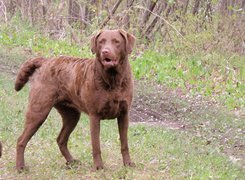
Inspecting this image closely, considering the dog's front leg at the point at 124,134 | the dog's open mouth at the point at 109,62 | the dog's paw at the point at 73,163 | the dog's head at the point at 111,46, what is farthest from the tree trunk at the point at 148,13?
the dog's open mouth at the point at 109,62

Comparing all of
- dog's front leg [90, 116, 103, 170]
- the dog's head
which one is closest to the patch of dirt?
dog's front leg [90, 116, 103, 170]

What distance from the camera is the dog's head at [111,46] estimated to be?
6949 mm

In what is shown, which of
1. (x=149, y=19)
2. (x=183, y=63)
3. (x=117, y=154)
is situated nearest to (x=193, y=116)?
(x=117, y=154)

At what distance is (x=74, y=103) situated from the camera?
7.72m

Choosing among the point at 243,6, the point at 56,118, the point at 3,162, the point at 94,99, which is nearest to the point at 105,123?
the point at 56,118

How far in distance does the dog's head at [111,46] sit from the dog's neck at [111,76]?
0.30 feet

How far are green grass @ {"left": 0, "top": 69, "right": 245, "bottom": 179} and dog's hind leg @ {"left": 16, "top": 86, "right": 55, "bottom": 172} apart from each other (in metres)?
0.21

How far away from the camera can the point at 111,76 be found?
7.18 meters

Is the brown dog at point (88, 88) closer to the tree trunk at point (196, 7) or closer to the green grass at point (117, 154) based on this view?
the green grass at point (117, 154)

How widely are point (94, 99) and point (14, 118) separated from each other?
363 centimetres

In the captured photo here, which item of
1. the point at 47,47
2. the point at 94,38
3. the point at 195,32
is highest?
the point at 94,38

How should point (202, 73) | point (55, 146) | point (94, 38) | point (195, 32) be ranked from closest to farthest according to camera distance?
1. point (94, 38)
2. point (55, 146)
3. point (202, 73)
4. point (195, 32)

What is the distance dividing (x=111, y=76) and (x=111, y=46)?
1.24 ft

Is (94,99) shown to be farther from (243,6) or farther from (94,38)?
(243,6)
